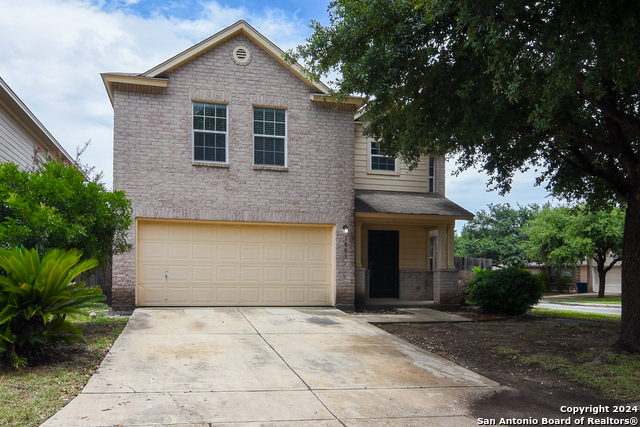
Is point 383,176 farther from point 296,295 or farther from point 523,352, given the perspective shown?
point 523,352

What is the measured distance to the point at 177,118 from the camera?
13656mm

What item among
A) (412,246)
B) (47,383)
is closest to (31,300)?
(47,383)

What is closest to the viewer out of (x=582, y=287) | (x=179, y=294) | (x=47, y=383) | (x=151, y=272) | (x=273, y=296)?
(x=47, y=383)

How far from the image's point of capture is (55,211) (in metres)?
9.13

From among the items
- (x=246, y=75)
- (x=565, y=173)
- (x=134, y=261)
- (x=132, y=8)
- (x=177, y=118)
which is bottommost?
(x=134, y=261)

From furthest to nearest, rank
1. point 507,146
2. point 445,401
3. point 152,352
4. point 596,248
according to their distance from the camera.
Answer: point 596,248, point 507,146, point 152,352, point 445,401

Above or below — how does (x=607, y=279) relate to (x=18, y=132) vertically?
below

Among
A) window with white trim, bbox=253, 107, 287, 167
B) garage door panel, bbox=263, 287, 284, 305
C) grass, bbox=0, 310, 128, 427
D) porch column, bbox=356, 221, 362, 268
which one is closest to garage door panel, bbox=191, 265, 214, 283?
garage door panel, bbox=263, 287, 284, 305

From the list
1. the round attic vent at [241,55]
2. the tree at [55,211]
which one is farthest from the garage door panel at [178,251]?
the round attic vent at [241,55]

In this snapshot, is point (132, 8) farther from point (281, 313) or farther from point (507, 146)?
point (507, 146)

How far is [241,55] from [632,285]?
10.6 meters

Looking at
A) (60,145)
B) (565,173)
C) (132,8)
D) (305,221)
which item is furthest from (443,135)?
(60,145)

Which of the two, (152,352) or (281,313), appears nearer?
(152,352)

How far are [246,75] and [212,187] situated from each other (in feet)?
10.4
